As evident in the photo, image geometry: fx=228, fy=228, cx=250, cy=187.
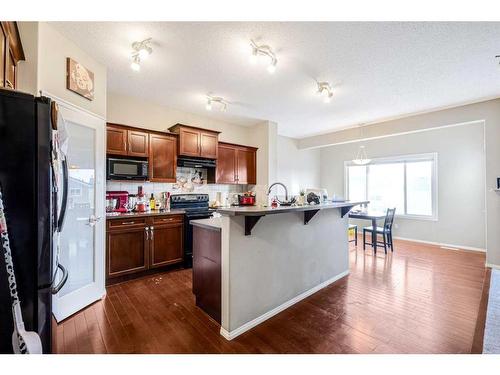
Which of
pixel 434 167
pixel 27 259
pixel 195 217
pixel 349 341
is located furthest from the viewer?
pixel 434 167

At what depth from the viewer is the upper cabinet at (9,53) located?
159 centimetres

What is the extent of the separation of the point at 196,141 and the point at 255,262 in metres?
2.67

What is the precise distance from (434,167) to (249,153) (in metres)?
4.36

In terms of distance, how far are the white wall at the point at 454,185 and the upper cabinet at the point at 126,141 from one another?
19.3 ft

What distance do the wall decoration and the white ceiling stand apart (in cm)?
22

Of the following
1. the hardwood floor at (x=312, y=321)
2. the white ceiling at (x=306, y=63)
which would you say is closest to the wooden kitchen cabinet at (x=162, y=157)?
the white ceiling at (x=306, y=63)

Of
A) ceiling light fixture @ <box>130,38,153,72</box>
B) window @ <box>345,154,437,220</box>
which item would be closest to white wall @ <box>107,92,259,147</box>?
ceiling light fixture @ <box>130,38,153,72</box>

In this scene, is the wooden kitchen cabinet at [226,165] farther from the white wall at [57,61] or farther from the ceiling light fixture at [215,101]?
the white wall at [57,61]

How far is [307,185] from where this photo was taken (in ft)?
23.2

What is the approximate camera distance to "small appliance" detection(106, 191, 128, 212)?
3348mm

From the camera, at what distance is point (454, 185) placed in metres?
5.10

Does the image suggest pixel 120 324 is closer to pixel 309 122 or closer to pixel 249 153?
pixel 249 153
